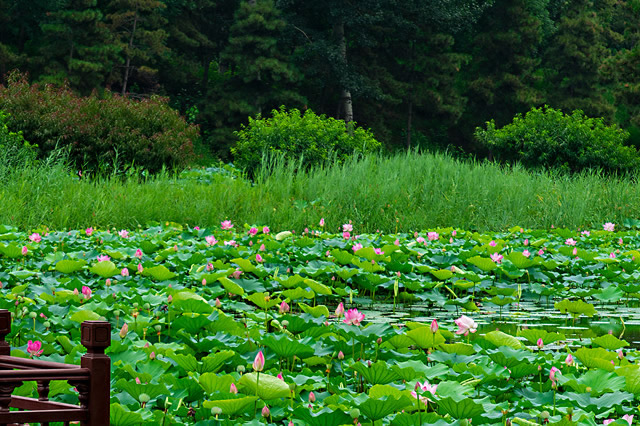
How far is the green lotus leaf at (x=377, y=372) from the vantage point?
2496mm

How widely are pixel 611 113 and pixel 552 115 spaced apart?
1153cm

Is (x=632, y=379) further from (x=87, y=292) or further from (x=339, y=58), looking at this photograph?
(x=339, y=58)

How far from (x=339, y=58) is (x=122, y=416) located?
2394 centimetres

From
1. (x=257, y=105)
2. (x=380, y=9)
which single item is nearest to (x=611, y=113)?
(x=380, y=9)

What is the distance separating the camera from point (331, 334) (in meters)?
3.09

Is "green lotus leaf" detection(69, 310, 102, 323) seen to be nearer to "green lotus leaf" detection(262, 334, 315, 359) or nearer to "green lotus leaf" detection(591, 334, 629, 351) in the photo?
"green lotus leaf" detection(262, 334, 315, 359)

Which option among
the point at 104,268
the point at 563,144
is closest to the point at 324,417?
the point at 104,268

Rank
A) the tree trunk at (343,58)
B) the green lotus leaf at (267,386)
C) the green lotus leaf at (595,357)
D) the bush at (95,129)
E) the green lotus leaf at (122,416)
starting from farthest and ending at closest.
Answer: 1. the tree trunk at (343,58)
2. the bush at (95,129)
3. the green lotus leaf at (595,357)
4. the green lotus leaf at (267,386)
5. the green lotus leaf at (122,416)

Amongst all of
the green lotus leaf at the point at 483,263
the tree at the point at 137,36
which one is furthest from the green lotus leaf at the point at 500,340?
the tree at the point at 137,36

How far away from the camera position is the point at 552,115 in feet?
62.0

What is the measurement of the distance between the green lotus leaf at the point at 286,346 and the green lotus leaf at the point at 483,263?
279 cm

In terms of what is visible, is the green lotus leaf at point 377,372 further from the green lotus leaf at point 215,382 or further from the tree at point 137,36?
the tree at point 137,36

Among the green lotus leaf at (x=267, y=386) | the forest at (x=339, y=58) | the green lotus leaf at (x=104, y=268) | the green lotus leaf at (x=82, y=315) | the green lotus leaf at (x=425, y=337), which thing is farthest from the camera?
the forest at (x=339, y=58)

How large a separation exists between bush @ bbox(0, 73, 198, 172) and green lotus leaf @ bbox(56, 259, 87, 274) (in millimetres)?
8132
